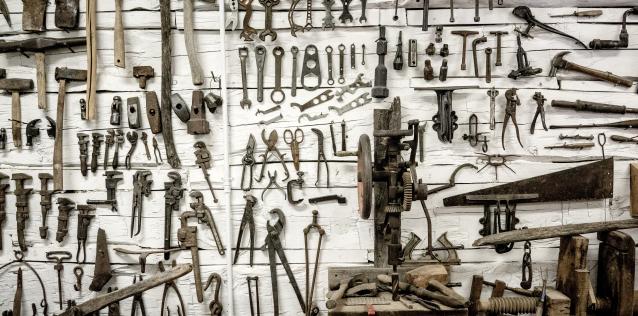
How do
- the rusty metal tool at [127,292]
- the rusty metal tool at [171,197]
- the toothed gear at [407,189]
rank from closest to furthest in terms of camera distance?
the toothed gear at [407,189], the rusty metal tool at [127,292], the rusty metal tool at [171,197]

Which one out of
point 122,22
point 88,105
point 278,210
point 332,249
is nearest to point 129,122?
point 88,105

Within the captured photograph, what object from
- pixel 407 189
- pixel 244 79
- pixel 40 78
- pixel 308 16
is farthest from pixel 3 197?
pixel 407 189

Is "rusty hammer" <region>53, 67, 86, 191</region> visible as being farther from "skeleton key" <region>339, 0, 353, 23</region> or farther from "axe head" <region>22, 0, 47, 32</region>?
"skeleton key" <region>339, 0, 353, 23</region>

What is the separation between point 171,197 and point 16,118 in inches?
41.6

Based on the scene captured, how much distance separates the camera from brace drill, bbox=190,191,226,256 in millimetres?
2902

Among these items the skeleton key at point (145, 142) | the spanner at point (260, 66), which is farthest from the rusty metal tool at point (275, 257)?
the skeleton key at point (145, 142)

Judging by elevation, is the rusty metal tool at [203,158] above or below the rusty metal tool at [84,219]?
above

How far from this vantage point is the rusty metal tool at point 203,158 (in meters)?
2.89

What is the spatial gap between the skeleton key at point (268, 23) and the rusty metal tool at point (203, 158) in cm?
73

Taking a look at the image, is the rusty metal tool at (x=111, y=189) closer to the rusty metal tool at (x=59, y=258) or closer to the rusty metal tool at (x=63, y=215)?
the rusty metal tool at (x=63, y=215)

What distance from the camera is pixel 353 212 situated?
293 centimetres

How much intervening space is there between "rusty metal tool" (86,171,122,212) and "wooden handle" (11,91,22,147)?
57 cm

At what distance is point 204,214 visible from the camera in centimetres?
290

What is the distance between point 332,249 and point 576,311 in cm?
136
